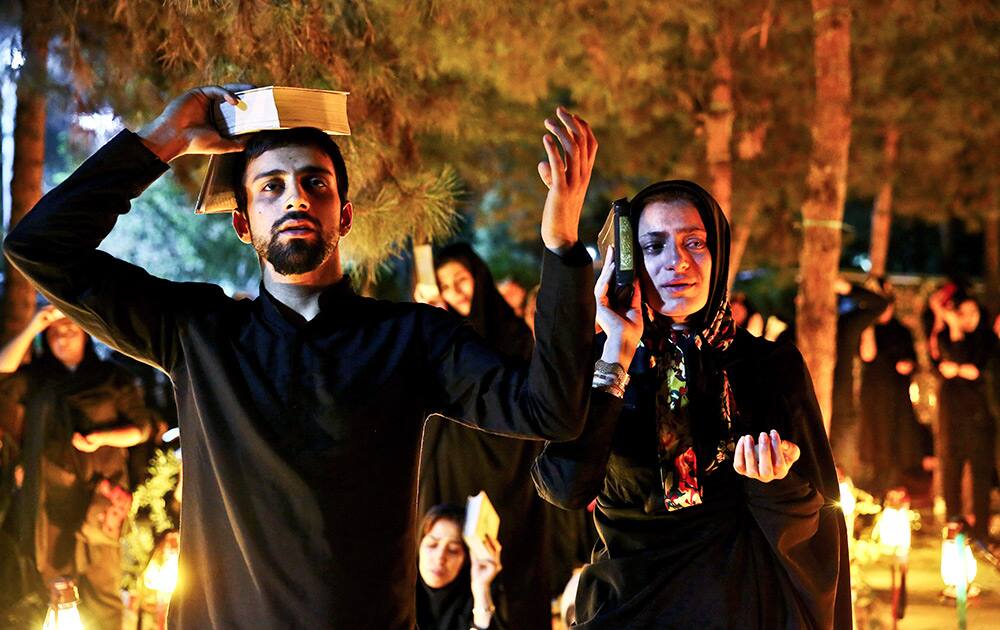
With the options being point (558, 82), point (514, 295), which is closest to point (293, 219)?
point (514, 295)

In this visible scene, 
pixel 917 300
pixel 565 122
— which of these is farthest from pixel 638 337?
pixel 917 300

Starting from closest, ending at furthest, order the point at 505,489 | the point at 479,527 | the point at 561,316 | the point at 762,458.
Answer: the point at 561,316
the point at 762,458
the point at 479,527
the point at 505,489

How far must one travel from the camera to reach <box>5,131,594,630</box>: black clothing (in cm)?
245

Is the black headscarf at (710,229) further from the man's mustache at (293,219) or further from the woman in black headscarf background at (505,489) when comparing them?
the woman in black headscarf background at (505,489)

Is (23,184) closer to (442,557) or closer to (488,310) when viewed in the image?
(488,310)

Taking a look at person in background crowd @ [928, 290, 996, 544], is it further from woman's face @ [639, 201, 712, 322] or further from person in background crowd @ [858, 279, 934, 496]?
woman's face @ [639, 201, 712, 322]

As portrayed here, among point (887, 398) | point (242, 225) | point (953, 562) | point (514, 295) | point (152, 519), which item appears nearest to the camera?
point (242, 225)

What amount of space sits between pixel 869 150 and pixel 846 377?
6991mm

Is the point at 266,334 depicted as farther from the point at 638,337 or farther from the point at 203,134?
the point at 638,337

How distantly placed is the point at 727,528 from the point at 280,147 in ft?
5.07

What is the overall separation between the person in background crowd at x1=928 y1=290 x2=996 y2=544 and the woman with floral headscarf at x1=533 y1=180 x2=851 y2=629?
6251 mm

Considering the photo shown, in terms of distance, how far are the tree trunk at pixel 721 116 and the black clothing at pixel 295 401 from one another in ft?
23.7

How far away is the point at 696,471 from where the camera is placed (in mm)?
3281

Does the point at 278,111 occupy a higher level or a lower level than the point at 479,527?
higher
